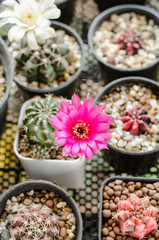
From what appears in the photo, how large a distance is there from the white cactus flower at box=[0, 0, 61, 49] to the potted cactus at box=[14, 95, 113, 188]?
0.85ft

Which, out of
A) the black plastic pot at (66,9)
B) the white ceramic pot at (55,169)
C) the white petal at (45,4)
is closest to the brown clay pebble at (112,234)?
the white ceramic pot at (55,169)

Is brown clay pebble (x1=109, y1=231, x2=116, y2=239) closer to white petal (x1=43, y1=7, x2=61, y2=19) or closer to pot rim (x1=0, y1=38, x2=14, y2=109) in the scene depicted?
pot rim (x1=0, y1=38, x2=14, y2=109)

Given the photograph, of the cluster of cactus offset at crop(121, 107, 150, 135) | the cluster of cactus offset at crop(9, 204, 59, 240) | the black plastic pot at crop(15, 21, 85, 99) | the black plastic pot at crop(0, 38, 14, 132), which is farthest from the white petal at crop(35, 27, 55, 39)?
the cluster of cactus offset at crop(9, 204, 59, 240)

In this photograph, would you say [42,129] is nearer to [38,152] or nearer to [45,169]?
[38,152]

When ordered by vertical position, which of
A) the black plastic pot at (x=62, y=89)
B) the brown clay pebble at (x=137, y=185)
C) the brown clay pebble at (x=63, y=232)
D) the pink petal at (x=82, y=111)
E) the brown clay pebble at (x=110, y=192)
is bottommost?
the brown clay pebble at (x=63, y=232)

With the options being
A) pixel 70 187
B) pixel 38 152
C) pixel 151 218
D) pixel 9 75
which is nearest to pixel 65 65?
pixel 9 75

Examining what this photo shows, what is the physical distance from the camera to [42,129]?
1382mm

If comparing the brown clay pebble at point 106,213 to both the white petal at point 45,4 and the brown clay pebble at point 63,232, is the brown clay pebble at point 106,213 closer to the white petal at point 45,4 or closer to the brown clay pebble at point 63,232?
the brown clay pebble at point 63,232

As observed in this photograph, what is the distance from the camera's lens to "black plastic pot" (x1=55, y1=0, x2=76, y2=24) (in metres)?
1.78

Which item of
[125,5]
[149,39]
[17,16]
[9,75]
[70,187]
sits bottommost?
[70,187]

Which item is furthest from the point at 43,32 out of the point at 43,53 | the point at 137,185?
the point at 137,185

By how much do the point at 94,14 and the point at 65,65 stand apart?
24.1 inches

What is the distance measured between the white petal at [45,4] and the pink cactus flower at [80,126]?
0.37 meters

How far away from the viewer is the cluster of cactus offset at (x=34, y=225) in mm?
1268
